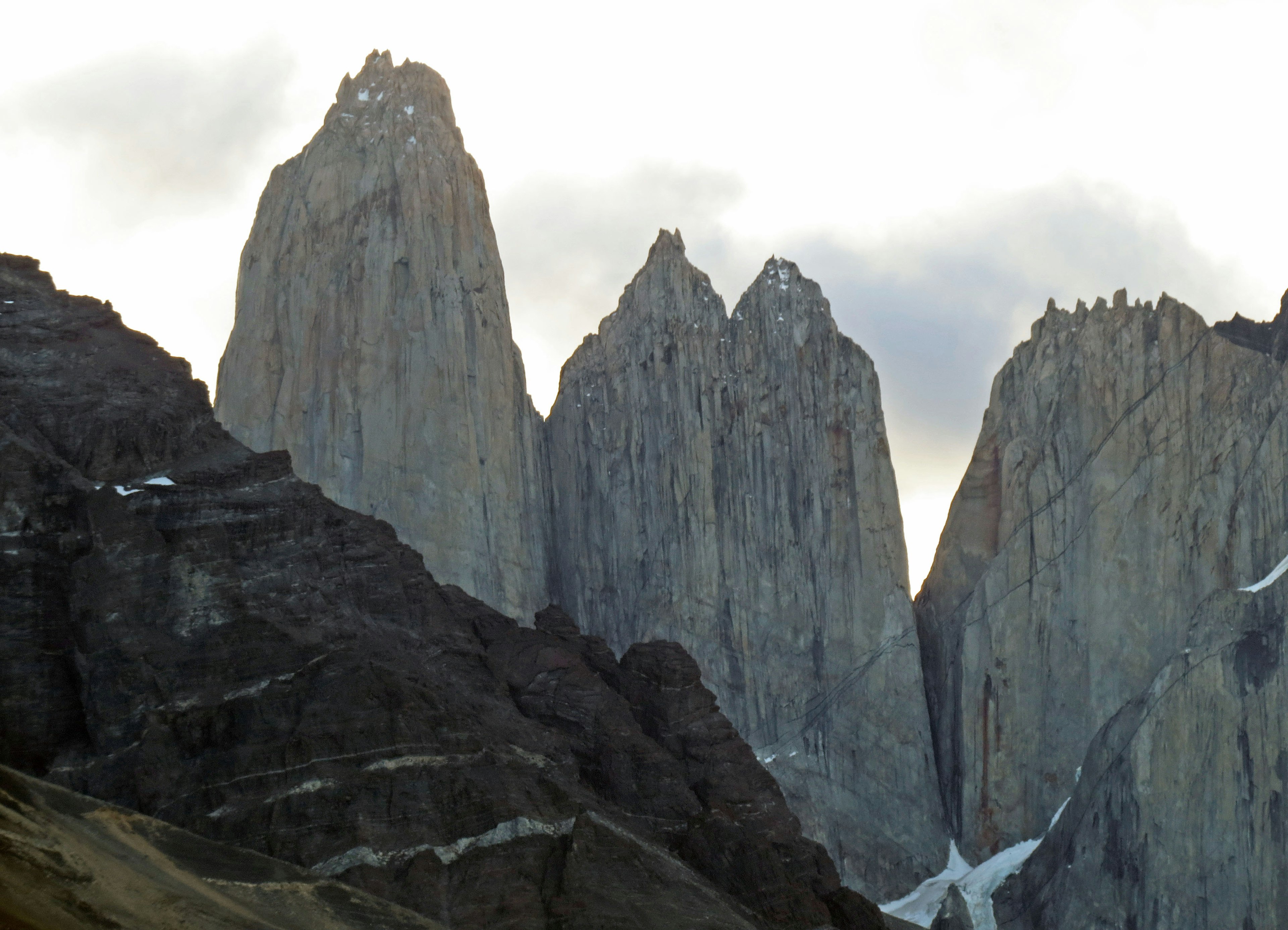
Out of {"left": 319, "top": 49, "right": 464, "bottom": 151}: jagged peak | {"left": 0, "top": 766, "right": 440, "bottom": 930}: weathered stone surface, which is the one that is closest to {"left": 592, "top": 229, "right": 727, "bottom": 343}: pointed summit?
{"left": 319, "top": 49, "right": 464, "bottom": 151}: jagged peak

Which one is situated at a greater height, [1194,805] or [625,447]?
[625,447]

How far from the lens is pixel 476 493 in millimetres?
77938

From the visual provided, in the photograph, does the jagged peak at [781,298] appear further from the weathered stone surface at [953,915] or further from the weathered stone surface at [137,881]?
the weathered stone surface at [137,881]

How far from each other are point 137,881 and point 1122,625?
167ft

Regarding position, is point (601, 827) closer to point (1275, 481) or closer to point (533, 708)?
point (533, 708)

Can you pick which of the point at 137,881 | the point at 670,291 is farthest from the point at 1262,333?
the point at 137,881

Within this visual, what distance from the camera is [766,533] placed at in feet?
270

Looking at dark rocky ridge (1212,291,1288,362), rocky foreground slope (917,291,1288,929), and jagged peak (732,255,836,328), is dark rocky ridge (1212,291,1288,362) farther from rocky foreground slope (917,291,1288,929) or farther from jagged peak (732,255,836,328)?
jagged peak (732,255,836,328)

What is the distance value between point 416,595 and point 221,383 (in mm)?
32398

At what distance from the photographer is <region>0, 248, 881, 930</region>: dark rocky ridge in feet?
136

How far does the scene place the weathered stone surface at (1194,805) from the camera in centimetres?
6419

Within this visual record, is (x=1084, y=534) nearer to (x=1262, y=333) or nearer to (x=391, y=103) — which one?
(x=1262, y=333)

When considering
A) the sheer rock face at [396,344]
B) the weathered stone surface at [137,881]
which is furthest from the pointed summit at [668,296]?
the weathered stone surface at [137,881]

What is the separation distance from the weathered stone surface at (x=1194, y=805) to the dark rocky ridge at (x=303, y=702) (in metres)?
20.4
